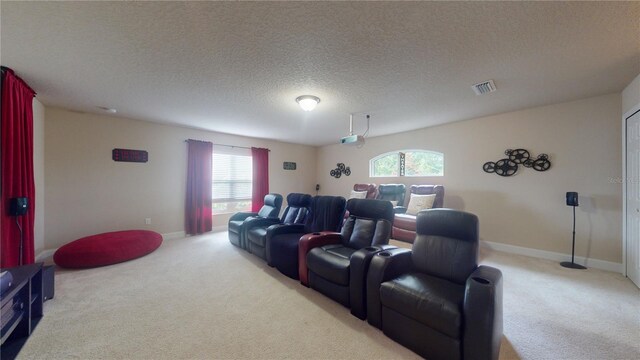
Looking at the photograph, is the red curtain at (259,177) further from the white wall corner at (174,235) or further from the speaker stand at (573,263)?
the speaker stand at (573,263)

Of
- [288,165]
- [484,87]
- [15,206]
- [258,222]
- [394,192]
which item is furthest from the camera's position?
[288,165]

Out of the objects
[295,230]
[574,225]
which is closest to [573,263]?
[574,225]

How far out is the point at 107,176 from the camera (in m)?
4.27

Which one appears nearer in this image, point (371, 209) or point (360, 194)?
point (371, 209)

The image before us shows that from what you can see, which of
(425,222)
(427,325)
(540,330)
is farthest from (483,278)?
(540,330)

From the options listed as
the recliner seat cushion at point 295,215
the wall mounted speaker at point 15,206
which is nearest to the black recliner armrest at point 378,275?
the recliner seat cushion at point 295,215

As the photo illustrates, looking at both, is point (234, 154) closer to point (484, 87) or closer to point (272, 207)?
point (272, 207)

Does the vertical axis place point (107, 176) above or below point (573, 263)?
above

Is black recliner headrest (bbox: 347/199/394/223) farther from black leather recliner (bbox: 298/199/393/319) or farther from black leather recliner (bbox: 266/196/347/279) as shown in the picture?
black leather recliner (bbox: 266/196/347/279)

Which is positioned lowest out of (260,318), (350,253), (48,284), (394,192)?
(260,318)

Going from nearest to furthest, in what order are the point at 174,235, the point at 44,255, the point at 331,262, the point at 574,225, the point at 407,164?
1. the point at 331,262
2. the point at 574,225
3. the point at 44,255
4. the point at 174,235
5. the point at 407,164

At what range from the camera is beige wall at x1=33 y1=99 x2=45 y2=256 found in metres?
3.41

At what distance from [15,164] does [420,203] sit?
232 inches

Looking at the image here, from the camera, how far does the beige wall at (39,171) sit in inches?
134
